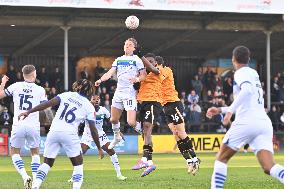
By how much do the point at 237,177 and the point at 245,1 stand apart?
707 inches

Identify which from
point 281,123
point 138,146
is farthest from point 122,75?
point 281,123

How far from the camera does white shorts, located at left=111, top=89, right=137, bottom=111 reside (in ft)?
58.5

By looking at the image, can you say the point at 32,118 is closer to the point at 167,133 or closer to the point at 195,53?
the point at 167,133

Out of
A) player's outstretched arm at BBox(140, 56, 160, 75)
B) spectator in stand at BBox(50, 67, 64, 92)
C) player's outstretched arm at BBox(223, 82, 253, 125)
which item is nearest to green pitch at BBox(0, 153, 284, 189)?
player's outstretched arm at BBox(140, 56, 160, 75)

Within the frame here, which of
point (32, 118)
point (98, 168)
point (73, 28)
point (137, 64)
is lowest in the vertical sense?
point (98, 168)

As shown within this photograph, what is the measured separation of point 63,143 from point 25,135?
2.69 meters

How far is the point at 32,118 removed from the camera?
15234mm

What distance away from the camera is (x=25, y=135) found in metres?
15.2

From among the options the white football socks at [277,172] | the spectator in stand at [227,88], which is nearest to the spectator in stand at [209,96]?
the spectator in stand at [227,88]

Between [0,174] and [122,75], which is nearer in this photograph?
[122,75]

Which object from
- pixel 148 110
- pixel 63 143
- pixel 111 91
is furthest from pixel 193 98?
pixel 63 143

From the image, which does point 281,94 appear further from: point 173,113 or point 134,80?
point 134,80

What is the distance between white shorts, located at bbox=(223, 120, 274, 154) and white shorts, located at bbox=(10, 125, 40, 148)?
→ 16.4 ft

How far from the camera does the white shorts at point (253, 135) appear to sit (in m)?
11.4
